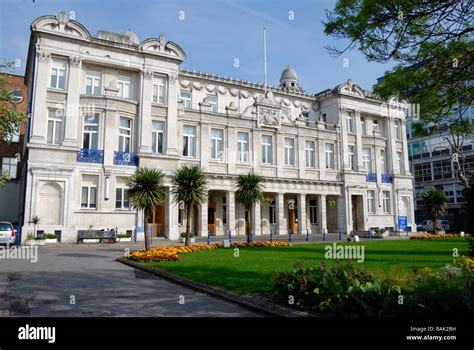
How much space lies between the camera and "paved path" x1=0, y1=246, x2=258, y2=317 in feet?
Answer: 25.6

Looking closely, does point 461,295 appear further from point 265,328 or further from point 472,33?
point 472,33

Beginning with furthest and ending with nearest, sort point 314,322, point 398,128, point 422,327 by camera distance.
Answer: point 398,128
point 314,322
point 422,327

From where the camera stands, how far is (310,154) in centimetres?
4434

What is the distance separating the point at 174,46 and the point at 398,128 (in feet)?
106

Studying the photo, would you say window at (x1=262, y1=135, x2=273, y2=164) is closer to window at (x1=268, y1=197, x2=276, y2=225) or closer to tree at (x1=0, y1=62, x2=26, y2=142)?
window at (x1=268, y1=197, x2=276, y2=225)

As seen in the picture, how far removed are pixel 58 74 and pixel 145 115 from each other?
7617 mm

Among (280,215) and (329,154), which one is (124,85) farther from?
(329,154)

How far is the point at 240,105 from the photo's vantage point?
43938 millimetres

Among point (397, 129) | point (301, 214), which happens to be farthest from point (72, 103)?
point (397, 129)

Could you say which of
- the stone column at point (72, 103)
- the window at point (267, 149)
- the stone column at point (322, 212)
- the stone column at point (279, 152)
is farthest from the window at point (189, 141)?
the stone column at point (322, 212)

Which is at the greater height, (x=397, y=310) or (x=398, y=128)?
(x=398, y=128)

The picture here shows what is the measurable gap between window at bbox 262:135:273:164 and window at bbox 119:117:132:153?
1400 cm

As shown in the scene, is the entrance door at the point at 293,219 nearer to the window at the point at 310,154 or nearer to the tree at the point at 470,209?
the window at the point at 310,154

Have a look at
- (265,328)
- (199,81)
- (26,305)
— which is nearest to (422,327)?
(265,328)
